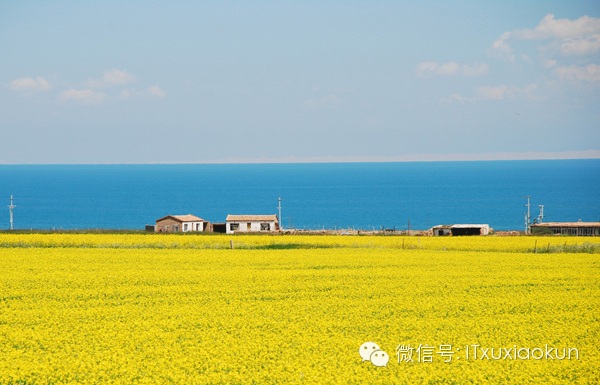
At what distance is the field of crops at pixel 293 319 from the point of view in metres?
14.4

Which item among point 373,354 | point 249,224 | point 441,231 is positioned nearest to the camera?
point 373,354

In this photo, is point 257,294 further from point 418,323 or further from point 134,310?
point 418,323

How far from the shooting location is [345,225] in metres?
132

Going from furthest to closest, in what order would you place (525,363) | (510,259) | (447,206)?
1. (447,206)
2. (510,259)
3. (525,363)

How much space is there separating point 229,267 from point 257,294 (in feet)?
28.1

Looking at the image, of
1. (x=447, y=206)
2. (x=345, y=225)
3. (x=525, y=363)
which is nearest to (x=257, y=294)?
(x=525, y=363)

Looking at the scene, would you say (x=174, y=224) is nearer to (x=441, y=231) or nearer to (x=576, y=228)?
(x=441, y=231)

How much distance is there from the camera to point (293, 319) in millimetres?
19234

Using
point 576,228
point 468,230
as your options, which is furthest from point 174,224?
point 576,228

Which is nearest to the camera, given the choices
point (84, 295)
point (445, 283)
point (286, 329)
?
point (286, 329)

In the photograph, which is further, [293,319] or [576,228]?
[576,228]

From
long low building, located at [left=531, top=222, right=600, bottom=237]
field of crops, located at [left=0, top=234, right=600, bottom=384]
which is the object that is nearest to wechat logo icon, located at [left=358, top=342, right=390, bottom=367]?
field of crops, located at [left=0, top=234, right=600, bottom=384]

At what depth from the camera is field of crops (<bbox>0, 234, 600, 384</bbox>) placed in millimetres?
14422

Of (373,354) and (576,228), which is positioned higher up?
(373,354)
